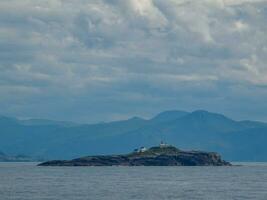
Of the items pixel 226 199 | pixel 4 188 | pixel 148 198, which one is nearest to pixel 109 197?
pixel 148 198

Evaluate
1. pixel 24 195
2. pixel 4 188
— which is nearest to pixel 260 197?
pixel 24 195

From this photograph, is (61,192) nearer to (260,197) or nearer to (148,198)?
(148,198)

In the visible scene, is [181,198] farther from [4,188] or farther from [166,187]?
[4,188]

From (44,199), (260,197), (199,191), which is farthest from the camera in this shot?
(199,191)

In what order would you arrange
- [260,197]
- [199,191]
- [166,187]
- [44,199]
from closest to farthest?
[44,199] < [260,197] < [199,191] < [166,187]

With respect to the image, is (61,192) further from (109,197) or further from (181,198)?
(181,198)

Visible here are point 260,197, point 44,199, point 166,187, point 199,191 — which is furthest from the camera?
point 166,187

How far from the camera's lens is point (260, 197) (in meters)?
165

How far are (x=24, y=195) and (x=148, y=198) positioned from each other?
27929 mm

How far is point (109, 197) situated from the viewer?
527 ft

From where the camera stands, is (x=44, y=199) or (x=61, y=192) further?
(x=61, y=192)

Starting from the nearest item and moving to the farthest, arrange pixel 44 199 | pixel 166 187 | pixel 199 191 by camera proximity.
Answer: pixel 44 199 < pixel 199 191 < pixel 166 187

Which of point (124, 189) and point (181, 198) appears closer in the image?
point (181, 198)

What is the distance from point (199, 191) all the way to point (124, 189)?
760 inches
